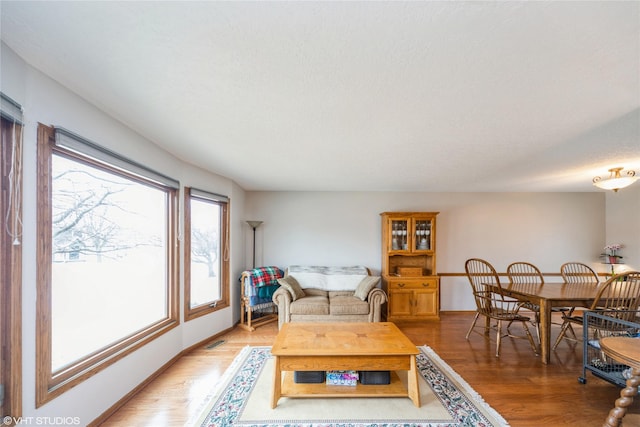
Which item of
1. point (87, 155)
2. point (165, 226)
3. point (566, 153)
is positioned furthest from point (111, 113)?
point (566, 153)

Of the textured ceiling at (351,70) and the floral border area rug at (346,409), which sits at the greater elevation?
the textured ceiling at (351,70)

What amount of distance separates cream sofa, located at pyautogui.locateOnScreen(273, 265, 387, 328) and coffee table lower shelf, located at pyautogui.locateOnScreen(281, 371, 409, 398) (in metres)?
1.43

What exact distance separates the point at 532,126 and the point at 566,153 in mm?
1075

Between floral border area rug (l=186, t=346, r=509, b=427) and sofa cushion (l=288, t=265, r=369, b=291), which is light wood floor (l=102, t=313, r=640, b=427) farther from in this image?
sofa cushion (l=288, t=265, r=369, b=291)

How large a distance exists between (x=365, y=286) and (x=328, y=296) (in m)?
0.64

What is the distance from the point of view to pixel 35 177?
147cm

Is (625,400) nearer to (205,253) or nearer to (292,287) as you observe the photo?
(292,287)

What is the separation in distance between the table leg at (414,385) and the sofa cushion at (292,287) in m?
2.03

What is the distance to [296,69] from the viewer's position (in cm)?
132

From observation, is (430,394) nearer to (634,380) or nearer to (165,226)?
(634,380)

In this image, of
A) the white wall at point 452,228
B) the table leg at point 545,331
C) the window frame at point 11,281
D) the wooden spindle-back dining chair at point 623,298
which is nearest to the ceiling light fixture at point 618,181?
the wooden spindle-back dining chair at point 623,298

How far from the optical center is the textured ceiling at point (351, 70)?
100 cm

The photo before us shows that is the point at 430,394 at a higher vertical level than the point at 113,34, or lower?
lower

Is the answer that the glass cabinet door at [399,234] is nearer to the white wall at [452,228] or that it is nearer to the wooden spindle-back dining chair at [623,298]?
the white wall at [452,228]
